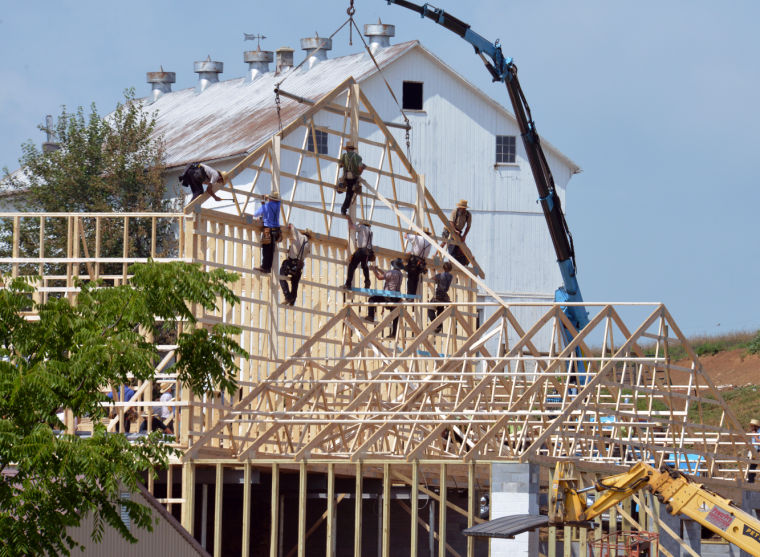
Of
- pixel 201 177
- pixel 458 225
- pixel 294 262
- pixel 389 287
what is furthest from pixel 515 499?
pixel 458 225

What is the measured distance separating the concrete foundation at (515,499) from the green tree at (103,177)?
982 inches

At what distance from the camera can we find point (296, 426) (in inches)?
1114

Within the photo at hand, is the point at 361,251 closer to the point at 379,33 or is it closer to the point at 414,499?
the point at 414,499

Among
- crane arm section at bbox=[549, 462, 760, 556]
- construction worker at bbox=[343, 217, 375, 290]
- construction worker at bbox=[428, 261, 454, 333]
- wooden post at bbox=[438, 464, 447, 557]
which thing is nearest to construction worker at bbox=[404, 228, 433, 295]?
construction worker at bbox=[428, 261, 454, 333]

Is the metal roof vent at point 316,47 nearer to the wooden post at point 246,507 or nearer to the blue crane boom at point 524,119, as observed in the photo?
the blue crane boom at point 524,119

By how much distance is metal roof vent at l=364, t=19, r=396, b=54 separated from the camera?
53719 mm

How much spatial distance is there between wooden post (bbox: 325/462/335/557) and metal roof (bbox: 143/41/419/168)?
2146 cm

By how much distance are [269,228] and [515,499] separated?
7.33 m

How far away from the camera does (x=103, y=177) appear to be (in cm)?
4738

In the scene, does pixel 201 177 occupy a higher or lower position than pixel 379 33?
lower

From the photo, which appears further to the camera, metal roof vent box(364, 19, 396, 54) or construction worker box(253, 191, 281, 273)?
metal roof vent box(364, 19, 396, 54)

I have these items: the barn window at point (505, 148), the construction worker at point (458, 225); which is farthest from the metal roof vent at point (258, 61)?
the construction worker at point (458, 225)

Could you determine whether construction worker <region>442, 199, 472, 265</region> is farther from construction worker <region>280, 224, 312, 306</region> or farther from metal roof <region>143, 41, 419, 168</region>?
metal roof <region>143, 41, 419, 168</region>

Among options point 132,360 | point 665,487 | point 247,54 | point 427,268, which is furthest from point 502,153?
point 132,360
